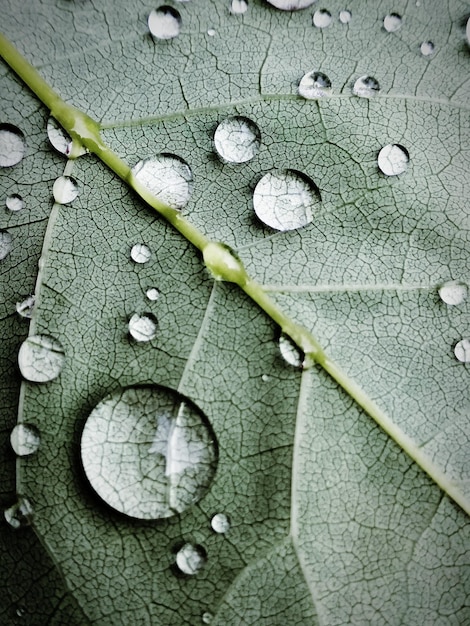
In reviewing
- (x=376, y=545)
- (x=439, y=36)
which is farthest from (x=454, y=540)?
(x=439, y=36)

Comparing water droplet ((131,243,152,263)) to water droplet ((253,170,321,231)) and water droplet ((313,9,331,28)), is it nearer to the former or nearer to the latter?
water droplet ((253,170,321,231))

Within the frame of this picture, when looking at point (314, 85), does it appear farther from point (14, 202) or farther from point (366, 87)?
point (14, 202)

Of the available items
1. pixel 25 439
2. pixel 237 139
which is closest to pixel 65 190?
pixel 237 139

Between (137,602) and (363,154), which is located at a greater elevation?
(363,154)

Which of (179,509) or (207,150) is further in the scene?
(207,150)

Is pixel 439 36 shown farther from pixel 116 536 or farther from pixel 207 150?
pixel 116 536
